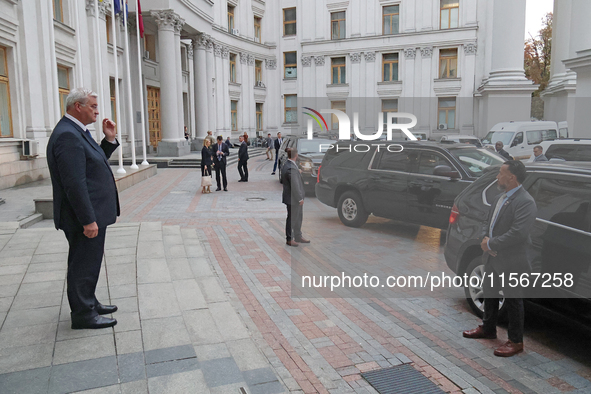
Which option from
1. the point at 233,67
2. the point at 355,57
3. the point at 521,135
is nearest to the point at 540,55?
the point at 355,57

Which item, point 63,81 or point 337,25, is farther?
point 337,25

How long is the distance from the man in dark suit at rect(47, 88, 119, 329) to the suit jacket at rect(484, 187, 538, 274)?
3.49 m

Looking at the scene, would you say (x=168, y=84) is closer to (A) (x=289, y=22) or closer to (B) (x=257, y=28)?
(B) (x=257, y=28)

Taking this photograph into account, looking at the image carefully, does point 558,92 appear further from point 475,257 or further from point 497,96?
point 475,257

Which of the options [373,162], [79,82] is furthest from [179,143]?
[373,162]

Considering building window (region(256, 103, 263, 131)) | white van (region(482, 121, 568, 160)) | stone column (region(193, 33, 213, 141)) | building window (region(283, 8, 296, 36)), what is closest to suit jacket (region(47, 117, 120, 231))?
white van (region(482, 121, 568, 160))

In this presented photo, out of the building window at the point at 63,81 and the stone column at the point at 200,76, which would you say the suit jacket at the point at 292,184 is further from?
the stone column at the point at 200,76

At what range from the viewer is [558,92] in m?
25.0

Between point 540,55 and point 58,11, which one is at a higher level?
point 540,55

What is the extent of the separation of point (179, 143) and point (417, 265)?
22.1m

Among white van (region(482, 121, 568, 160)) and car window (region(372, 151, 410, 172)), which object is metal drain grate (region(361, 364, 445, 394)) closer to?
car window (region(372, 151, 410, 172))

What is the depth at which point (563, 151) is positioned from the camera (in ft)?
34.2

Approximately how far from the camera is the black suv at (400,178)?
897cm

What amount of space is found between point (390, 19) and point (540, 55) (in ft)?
65.2
